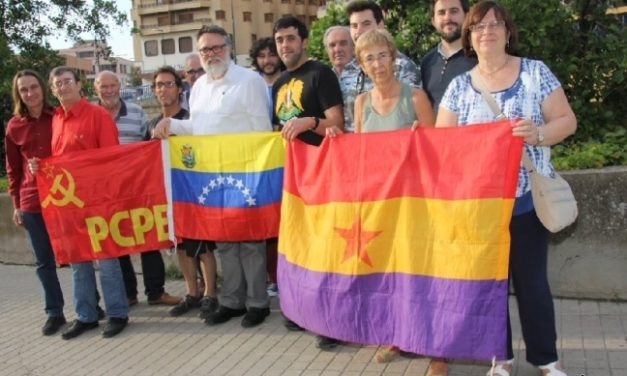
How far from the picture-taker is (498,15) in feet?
12.0

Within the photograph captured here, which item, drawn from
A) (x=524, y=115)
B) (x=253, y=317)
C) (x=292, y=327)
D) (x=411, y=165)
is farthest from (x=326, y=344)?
(x=524, y=115)

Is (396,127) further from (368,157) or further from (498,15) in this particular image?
(498,15)

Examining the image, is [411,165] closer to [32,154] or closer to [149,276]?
[149,276]

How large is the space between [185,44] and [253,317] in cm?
7590

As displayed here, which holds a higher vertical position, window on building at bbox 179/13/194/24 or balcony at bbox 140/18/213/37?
window on building at bbox 179/13/194/24

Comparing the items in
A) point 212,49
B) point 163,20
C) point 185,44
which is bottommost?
point 212,49

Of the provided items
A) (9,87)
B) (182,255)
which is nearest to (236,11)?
(9,87)

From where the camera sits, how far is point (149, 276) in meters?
6.29

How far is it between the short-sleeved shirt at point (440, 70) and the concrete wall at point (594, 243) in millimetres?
1560

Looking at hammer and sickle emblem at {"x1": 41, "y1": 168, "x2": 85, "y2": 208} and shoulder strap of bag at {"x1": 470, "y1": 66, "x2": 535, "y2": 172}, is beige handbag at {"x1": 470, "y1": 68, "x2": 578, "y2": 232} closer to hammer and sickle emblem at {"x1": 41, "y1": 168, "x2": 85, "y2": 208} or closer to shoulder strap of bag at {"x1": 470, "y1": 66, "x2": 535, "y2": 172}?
shoulder strap of bag at {"x1": 470, "y1": 66, "x2": 535, "y2": 172}

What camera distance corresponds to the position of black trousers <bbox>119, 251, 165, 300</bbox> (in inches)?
247

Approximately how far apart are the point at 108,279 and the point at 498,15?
145 inches

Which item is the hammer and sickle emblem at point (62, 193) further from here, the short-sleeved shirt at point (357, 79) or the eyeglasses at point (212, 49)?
the short-sleeved shirt at point (357, 79)

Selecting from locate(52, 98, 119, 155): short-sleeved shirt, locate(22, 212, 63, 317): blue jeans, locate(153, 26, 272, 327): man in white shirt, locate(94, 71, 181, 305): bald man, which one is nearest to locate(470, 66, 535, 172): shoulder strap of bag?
locate(153, 26, 272, 327): man in white shirt
